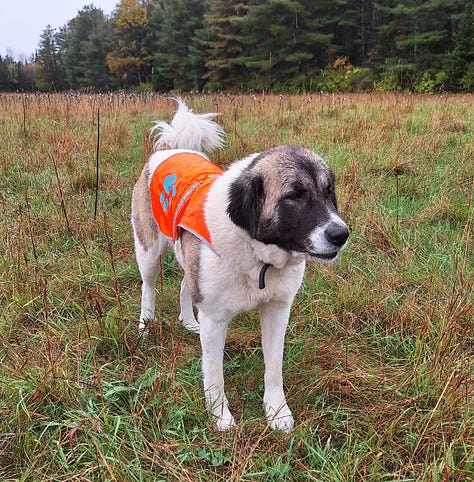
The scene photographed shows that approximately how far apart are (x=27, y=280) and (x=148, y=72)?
3788cm

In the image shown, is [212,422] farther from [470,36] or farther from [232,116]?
[470,36]

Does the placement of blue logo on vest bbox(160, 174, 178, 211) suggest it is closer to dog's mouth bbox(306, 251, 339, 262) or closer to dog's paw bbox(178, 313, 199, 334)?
dog's paw bbox(178, 313, 199, 334)

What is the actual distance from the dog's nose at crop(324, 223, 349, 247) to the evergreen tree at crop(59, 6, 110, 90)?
119 ft

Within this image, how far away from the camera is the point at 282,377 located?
2.42 m

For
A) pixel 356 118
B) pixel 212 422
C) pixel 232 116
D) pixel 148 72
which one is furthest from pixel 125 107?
pixel 148 72

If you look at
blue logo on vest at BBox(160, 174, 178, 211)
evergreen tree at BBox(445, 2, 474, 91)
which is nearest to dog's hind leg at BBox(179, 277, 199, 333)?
blue logo on vest at BBox(160, 174, 178, 211)

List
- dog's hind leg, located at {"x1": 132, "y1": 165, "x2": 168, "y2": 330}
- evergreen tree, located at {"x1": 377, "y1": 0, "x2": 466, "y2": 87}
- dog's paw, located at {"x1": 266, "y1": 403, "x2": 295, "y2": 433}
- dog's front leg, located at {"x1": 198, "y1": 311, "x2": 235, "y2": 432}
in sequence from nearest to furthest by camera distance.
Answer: dog's paw, located at {"x1": 266, "y1": 403, "x2": 295, "y2": 433} → dog's front leg, located at {"x1": 198, "y1": 311, "x2": 235, "y2": 432} → dog's hind leg, located at {"x1": 132, "y1": 165, "x2": 168, "y2": 330} → evergreen tree, located at {"x1": 377, "y1": 0, "x2": 466, "y2": 87}

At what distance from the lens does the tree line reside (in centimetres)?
2181

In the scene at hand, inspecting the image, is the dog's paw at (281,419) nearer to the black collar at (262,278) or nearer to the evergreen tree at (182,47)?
the black collar at (262,278)

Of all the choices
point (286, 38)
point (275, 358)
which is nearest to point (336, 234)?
point (275, 358)

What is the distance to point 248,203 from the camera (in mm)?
2049

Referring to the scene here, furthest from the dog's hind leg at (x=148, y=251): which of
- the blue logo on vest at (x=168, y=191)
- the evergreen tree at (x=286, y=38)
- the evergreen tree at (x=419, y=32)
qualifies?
the evergreen tree at (x=286, y=38)

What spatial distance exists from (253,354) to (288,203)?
1.07m

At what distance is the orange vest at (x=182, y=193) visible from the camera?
2.33 metres
